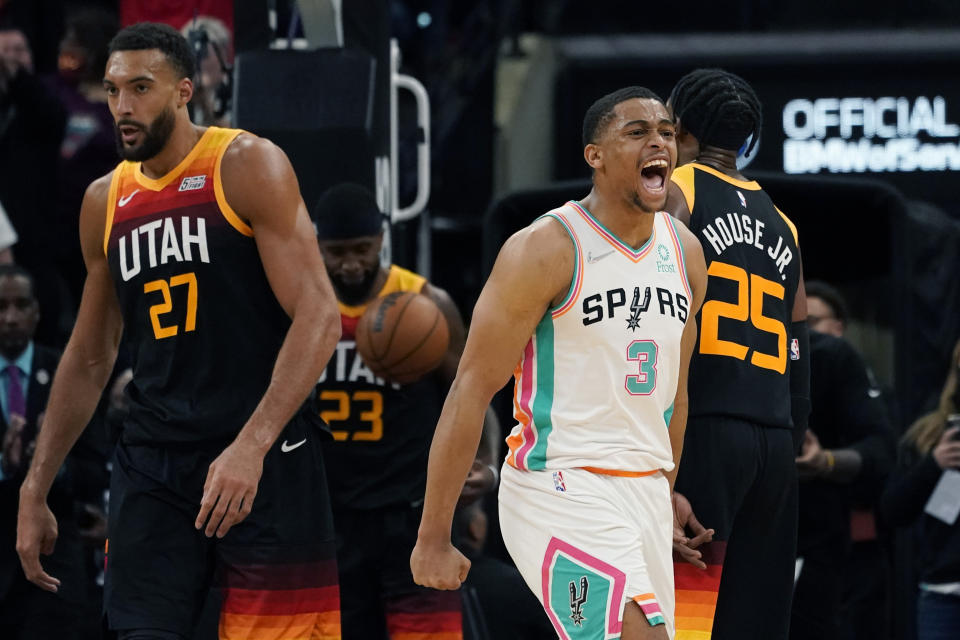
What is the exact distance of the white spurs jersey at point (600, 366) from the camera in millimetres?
4457

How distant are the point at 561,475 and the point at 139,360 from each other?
1394mm

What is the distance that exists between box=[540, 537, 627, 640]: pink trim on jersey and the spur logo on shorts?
46mm

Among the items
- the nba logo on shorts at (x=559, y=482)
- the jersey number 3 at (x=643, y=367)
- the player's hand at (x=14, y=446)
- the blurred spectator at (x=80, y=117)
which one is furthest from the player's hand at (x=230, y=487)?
the blurred spectator at (x=80, y=117)

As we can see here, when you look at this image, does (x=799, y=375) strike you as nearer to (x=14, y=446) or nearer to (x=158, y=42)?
(x=158, y=42)

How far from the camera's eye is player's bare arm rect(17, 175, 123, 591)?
5.08 metres

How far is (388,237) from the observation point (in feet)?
23.1

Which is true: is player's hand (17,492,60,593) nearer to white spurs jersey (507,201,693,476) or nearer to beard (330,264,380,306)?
white spurs jersey (507,201,693,476)

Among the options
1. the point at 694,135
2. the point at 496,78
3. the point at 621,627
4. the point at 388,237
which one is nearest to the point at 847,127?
the point at 496,78

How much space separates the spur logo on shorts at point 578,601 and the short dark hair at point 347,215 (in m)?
2.36

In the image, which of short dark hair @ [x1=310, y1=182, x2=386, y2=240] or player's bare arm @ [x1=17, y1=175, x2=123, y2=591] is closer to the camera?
player's bare arm @ [x1=17, y1=175, x2=123, y2=591]

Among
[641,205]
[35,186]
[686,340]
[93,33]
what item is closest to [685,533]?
[686,340]

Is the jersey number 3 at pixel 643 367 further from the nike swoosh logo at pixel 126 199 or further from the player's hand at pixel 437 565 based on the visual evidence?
the nike swoosh logo at pixel 126 199

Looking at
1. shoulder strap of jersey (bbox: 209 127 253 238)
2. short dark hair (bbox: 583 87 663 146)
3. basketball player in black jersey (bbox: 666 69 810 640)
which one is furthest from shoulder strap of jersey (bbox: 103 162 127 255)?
basketball player in black jersey (bbox: 666 69 810 640)

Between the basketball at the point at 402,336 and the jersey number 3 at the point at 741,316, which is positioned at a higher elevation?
the jersey number 3 at the point at 741,316
